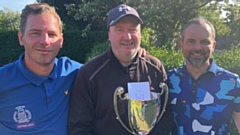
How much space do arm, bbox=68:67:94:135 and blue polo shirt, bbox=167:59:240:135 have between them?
0.83 meters

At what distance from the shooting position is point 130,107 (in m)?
2.69

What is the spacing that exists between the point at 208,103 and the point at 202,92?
11cm

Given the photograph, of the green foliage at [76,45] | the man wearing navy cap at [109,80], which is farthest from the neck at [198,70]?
the green foliage at [76,45]

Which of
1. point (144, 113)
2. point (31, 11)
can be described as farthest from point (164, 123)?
point (31, 11)

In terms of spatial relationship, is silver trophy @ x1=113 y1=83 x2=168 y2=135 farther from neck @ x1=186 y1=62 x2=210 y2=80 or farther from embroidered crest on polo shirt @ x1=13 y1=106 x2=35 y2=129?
embroidered crest on polo shirt @ x1=13 y1=106 x2=35 y2=129

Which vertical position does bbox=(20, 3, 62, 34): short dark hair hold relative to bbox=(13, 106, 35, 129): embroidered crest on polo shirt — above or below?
above

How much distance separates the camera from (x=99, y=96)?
8.62 ft

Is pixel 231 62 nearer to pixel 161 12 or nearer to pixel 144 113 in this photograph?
pixel 144 113

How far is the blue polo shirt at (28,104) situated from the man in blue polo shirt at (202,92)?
107 centimetres

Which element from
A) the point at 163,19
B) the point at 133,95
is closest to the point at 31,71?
the point at 133,95

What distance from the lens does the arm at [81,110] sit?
8.50 ft

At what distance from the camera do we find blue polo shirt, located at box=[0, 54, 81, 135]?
2494mm

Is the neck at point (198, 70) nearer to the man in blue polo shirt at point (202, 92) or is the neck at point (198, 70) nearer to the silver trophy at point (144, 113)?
the man in blue polo shirt at point (202, 92)

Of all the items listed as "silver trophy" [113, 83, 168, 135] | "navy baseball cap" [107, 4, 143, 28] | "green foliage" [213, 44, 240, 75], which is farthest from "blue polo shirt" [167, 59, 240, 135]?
"green foliage" [213, 44, 240, 75]
